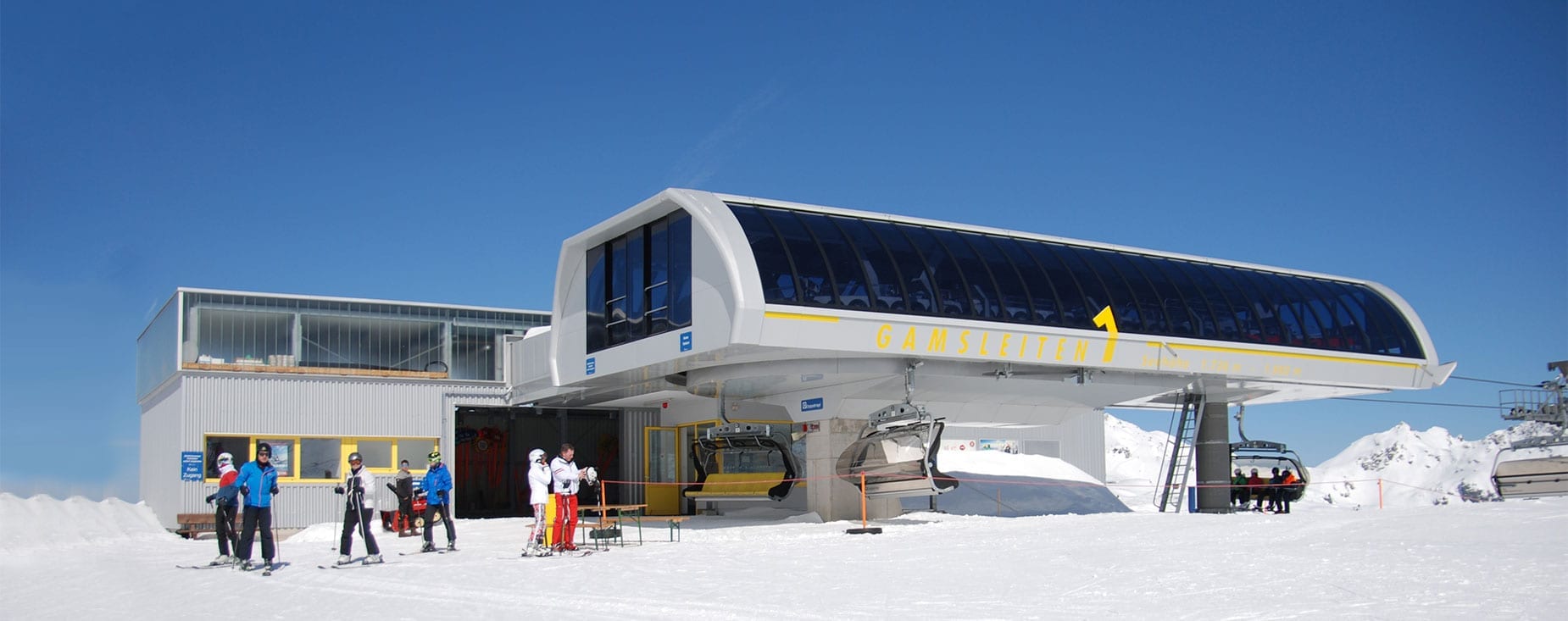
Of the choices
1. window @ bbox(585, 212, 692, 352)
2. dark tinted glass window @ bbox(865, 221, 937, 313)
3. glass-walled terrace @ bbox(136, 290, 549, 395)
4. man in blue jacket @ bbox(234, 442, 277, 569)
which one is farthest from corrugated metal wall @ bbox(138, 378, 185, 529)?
dark tinted glass window @ bbox(865, 221, 937, 313)

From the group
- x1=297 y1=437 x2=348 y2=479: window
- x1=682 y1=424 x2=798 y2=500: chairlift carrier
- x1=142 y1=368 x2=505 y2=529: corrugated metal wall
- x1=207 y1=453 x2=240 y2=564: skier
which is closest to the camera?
x1=207 y1=453 x2=240 y2=564: skier

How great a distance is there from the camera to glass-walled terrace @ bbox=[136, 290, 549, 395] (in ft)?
91.0

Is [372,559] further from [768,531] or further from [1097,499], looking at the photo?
[1097,499]

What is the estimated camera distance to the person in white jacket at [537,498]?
16.0 m

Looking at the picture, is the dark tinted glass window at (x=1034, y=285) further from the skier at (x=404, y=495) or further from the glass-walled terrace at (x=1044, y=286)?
the skier at (x=404, y=495)

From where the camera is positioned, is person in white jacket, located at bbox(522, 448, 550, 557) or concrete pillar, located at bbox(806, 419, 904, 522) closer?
person in white jacket, located at bbox(522, 448, 550, 557)

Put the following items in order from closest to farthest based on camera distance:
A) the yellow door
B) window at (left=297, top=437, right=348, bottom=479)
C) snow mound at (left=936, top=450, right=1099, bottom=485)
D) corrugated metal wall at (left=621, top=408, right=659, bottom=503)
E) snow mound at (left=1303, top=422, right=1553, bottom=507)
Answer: window at (left=297, top=437, right=348, bottom=479) < the yellow door < corrugated metal wall at (left=621, top=408, right=659, bottom=503) < snow mound at (left=936, top=450, right=1099, bottom=485) < snow mound at (left=1303, top=422, right=1553, bottom=507)

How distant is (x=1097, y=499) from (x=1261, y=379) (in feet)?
16.8

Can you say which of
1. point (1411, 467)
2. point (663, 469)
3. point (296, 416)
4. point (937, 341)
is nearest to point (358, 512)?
point (937, 341)

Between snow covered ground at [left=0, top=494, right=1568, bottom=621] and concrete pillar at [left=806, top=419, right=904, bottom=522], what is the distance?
151 inches

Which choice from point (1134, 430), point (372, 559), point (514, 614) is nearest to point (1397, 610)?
point (514, 614)

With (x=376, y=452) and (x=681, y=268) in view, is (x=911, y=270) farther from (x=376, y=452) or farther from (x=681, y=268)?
(x=376, y=452)

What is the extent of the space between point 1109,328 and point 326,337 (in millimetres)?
16741

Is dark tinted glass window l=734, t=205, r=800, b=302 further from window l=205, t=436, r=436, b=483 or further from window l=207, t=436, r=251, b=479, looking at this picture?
window l=207, t=436, r=251, b=479
